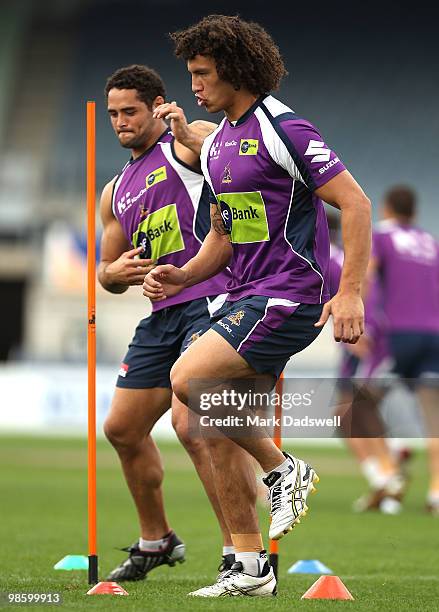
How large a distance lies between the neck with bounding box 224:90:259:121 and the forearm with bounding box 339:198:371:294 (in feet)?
2.26

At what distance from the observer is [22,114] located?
3434 cm

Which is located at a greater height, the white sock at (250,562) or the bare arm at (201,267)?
the bare arm at (201,267)

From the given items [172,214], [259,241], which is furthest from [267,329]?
[172,214]

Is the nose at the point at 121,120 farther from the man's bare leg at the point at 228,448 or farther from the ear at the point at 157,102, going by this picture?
the man's bare leg at the point at 228,448

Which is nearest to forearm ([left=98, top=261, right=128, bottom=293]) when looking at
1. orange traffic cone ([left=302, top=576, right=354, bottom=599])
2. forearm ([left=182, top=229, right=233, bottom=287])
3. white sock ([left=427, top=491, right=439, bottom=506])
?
forearm ([left=182, top=229, right=233, bottom=287])

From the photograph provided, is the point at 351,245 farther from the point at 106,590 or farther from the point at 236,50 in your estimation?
the point at 106,590

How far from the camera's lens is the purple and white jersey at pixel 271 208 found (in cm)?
506

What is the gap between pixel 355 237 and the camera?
4.87 metres

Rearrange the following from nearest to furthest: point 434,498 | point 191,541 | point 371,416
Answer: point 191,541
point 371,416
point 434,498

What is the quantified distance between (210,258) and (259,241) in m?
0.44

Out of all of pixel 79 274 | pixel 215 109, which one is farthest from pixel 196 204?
pixel 79 274

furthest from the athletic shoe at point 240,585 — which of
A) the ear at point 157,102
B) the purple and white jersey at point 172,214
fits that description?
the ear at point 157,102

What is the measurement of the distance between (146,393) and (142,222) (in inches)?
34.0

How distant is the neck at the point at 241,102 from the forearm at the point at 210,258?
60 cm
